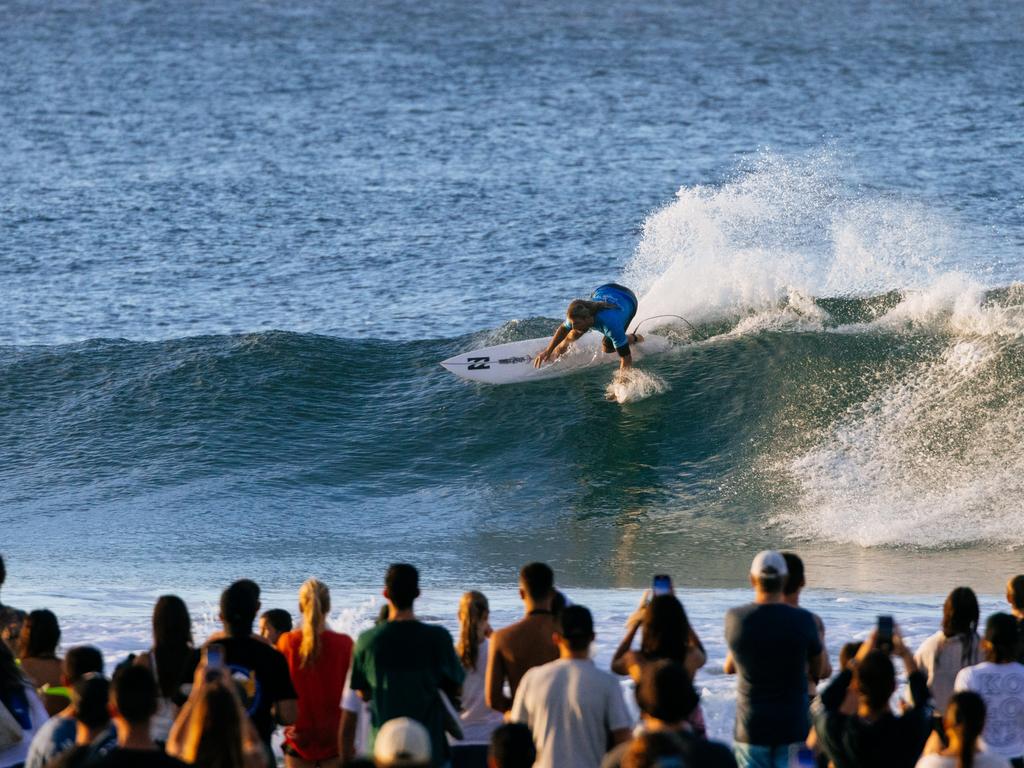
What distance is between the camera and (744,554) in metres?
13.1

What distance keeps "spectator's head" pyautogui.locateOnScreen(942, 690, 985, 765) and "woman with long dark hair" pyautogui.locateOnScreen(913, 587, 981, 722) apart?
1.17 m

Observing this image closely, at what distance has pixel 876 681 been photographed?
468 cm

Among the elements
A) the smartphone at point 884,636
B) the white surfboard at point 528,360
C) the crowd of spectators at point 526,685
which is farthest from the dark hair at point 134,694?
the white surfboard at point 528,360

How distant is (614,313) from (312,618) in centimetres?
1044

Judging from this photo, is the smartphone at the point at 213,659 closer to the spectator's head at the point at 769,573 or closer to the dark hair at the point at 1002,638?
the spectator's head at the point at 769,573

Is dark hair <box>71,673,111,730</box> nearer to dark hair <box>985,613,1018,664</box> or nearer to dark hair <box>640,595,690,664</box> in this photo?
dark hair <box>640,595,690,664</box>

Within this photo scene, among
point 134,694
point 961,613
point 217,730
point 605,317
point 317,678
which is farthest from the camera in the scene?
point 605,317

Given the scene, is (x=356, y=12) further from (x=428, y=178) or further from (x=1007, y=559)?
(x=1007, y=559)

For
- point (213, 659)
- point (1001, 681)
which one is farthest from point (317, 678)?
point (1001, 681)

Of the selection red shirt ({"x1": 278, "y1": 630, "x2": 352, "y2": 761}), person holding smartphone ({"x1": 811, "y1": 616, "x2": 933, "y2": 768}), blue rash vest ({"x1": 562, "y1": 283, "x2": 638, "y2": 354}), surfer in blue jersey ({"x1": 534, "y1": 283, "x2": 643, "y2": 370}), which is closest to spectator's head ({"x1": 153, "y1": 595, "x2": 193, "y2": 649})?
red shirt ({"x1": 278, "y1": 630, "x2": 352, "y2": 761})

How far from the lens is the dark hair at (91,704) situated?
15.1 ft

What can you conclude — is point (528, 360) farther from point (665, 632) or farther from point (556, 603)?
point (665, 632)

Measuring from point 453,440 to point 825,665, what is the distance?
1153cm

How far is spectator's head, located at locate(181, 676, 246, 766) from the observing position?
4.07m
